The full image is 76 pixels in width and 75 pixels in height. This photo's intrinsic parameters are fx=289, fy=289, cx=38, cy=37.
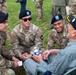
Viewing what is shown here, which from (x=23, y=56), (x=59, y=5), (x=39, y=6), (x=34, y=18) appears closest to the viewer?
(x=23, y=56)

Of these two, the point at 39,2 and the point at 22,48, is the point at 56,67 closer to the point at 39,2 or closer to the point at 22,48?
the point at 22,48

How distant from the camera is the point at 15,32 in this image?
582 cm

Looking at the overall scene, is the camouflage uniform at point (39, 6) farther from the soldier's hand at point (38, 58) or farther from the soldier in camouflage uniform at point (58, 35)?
the soldier's hand at point (38, 58)

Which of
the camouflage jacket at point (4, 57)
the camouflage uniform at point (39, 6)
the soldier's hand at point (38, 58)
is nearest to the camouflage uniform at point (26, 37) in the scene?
the camouflage jacket at point (4, 57)

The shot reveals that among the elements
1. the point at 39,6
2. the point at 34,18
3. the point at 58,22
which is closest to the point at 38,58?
the point at 58,22

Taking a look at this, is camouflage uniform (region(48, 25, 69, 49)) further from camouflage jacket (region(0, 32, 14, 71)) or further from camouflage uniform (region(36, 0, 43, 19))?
camouflage uniform (region(36, 0, 43, 19))

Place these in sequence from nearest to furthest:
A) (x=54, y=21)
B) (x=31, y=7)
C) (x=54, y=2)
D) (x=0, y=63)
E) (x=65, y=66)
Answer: (x=65, y=66), (x=0, y=63), (x=54, y=21), (x=54, y=2), (x=31, y=7)

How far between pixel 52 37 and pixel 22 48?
2.23ft

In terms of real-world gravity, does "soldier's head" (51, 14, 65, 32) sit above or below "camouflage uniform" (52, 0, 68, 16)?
above

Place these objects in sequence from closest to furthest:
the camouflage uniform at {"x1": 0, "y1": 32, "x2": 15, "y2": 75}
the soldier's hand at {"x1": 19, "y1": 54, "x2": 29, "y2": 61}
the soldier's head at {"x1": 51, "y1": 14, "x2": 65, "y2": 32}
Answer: the camouflage uniform at {"x1": 0, "y1": 32, "x2": 15, "y2": 75} → the soldier's hand at {"x1": 19, "y1": 54, "x2": 29, "y2": 61} → the soldier's head at {"x1": 51, "y1": 14, "x2": 65, "y2": 32}

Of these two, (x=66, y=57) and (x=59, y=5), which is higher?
(x=66, y=57)

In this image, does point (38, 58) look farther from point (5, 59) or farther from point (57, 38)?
point (57, 38)

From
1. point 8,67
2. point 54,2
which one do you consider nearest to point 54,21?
point 8,67

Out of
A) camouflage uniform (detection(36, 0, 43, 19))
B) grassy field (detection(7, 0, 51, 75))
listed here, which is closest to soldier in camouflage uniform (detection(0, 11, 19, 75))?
grassy field (detection(7, 0, 51, 75))
